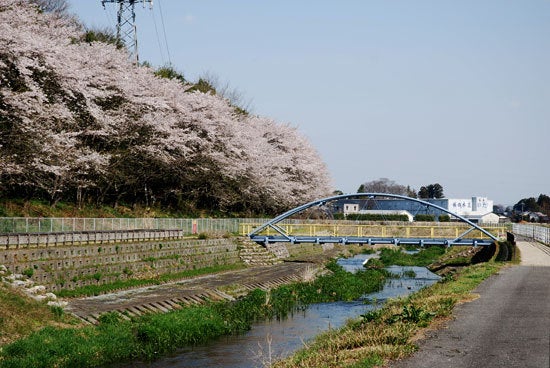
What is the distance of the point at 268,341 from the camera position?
16.6 metres

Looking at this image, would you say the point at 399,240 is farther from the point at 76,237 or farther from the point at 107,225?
the point at 76,237

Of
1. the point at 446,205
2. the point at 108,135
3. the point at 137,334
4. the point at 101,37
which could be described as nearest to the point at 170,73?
the point at 101,37

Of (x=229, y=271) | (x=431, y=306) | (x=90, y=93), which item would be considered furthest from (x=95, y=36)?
(x=431, y=306)

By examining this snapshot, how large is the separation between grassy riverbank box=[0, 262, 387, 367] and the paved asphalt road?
8859 millimetres

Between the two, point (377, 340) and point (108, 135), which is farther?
point (108, 135)

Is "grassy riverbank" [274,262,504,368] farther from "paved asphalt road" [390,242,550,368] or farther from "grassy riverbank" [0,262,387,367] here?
"grassy riverbank" [0,262,387,367]

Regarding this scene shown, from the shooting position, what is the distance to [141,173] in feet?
168

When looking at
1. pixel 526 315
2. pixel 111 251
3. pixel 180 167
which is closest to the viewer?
pixel 526 315

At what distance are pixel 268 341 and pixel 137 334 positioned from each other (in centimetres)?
701

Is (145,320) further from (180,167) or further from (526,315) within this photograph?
(180,167)

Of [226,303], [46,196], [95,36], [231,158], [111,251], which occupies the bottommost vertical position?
[226,303]

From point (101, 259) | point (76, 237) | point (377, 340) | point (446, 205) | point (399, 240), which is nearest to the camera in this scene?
point (377, 340)

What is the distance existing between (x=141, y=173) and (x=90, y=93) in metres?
9.87

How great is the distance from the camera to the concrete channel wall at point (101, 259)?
28016 millimetres
